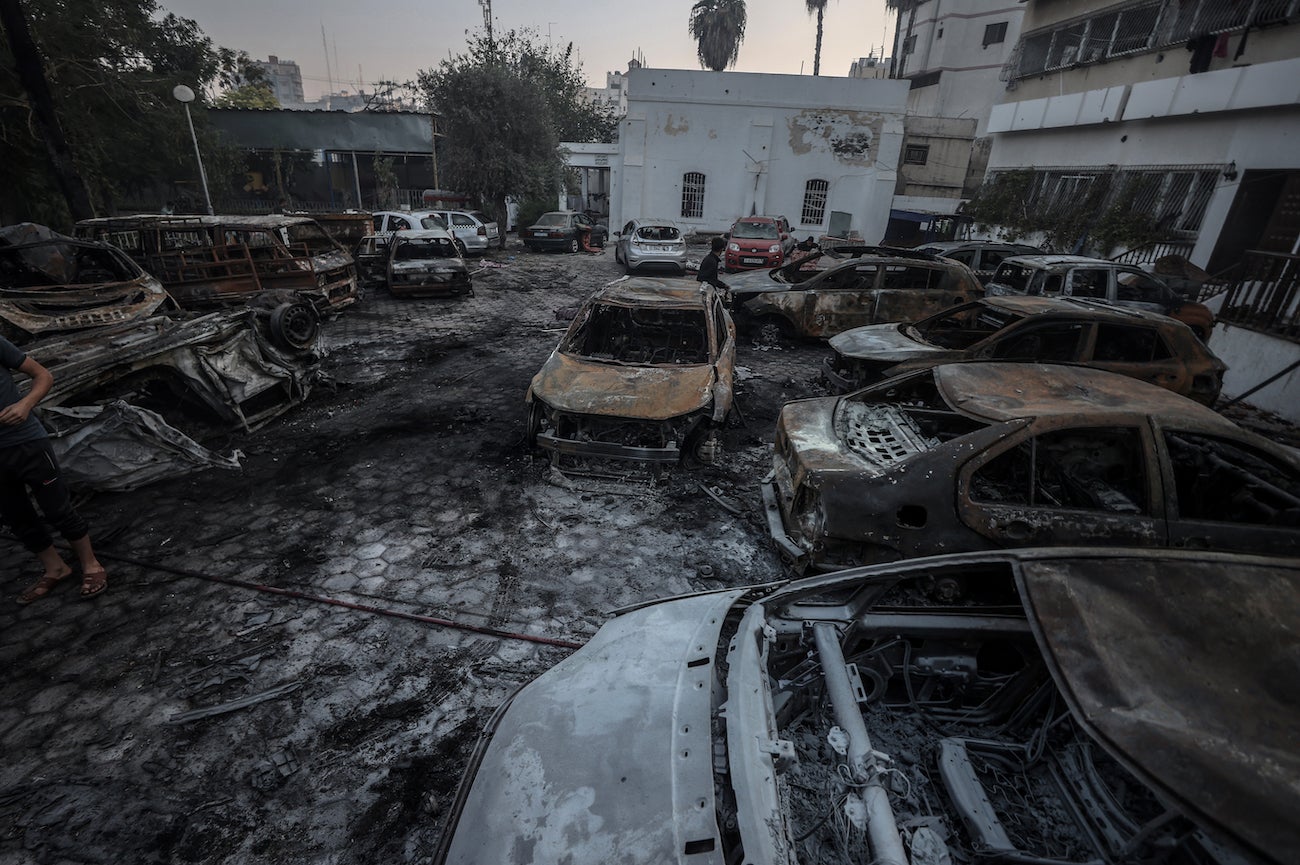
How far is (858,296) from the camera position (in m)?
8.98

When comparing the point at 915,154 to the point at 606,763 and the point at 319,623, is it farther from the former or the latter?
the point at 606,763

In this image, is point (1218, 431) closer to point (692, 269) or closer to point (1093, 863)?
point (1093, 863)

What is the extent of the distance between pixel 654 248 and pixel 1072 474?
12.9 meters

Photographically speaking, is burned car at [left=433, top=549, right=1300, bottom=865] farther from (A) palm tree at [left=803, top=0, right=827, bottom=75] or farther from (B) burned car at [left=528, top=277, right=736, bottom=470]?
(A) palm tree at [left=803, top=0, right=827, bottom=75]

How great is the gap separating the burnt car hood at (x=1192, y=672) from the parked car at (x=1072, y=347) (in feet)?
13.2

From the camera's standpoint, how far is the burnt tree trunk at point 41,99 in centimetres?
872

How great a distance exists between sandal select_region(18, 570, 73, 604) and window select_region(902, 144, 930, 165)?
28943 millimetres

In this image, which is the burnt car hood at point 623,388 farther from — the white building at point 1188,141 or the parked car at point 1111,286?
the white building at point 1188,141

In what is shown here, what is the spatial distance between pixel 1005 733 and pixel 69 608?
214 inches

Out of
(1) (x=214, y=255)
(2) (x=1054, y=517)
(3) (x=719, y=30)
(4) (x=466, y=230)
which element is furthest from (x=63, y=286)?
(3) (x=719, y=30)

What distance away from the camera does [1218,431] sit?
3.25m

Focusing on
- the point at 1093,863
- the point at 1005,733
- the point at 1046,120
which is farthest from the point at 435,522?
the point at 1046,120

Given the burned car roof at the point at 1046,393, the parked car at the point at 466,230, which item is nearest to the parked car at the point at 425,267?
the parked car at the point at 466,230

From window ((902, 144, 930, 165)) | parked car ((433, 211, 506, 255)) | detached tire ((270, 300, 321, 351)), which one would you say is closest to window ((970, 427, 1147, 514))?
detached tire ((270, 300, 321, 351))
